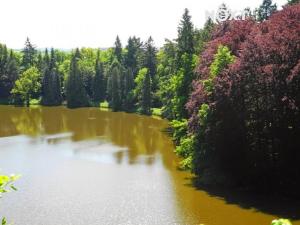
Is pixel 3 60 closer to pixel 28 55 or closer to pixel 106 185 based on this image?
pixel 28 55

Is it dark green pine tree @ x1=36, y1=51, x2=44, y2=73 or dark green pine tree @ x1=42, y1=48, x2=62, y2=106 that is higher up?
dark green pine tree @ x1=36, y1=51, x2=44, y2=73

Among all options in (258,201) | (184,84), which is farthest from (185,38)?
(258,201)

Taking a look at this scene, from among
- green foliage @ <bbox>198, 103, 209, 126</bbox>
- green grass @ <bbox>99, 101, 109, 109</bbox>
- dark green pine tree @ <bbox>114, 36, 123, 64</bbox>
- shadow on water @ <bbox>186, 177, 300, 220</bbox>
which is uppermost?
dark green pine tree @ <bbox>114, 36, 123, 64</bbox>

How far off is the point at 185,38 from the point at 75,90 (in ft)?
129

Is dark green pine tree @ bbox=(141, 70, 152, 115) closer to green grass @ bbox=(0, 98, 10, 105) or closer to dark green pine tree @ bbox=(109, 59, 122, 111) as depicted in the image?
dark green pine tree @ bbox=(109, 59, 122, 111)

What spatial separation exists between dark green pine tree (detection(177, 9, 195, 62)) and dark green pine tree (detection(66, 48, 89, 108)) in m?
36.1

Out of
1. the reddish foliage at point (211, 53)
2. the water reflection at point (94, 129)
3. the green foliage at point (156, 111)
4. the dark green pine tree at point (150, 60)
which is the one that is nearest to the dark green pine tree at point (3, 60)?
the water reflection at point (94, 129)

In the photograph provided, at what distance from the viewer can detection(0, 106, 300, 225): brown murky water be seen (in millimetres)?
26922

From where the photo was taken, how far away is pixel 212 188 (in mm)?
32219

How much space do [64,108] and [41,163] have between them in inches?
1999

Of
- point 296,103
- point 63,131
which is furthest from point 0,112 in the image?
point 296,103

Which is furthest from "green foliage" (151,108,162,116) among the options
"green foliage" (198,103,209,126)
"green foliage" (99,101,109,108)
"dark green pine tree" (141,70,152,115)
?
"green foliage" (198,103,209,126)

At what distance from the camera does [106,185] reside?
1353 inches

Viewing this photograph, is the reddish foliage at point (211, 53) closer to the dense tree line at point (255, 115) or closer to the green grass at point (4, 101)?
the dense tree line at point (255, 115)
